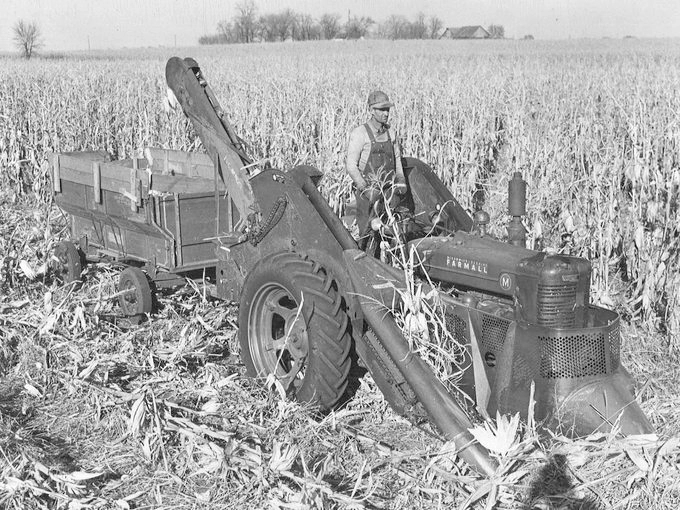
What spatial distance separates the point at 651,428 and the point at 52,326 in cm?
416

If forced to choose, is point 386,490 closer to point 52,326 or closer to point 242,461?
point 242,461

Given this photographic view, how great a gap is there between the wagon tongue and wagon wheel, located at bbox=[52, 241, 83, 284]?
370cm

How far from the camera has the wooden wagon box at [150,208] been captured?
6812 mm

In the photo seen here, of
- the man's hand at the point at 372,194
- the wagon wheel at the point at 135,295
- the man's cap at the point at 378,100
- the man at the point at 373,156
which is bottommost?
the wagon wheel at the point at 135,295

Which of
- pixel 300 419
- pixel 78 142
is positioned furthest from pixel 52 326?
pixel 78 142

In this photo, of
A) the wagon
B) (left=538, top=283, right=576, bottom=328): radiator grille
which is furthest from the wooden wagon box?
(left=538, top=283, right=576, bottom=328): radiator grille

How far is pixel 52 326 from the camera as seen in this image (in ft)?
20.2

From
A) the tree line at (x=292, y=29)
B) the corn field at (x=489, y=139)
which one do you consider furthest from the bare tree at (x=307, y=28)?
the corn field at (x=489, y=139)

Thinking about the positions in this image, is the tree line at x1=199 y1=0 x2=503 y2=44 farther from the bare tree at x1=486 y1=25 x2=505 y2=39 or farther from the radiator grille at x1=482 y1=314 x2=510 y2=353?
the radiator grille at x1=482 y1=314 x2=510 y2=353

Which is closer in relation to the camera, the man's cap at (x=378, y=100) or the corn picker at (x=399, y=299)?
the corn picker at (x=399, y=299)

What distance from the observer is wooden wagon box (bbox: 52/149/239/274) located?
6.81 meters

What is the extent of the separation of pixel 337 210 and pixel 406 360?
3.58 meters

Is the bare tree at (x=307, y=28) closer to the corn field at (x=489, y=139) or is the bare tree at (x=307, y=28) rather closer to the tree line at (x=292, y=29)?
the tree line at (x=292, y=29)

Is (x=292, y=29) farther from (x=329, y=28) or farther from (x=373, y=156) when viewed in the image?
(x=373, y=156)
